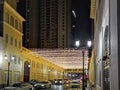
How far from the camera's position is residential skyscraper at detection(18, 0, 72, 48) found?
478 feet

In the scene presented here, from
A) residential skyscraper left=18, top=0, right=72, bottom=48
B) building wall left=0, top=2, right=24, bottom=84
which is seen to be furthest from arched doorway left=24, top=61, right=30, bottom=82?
residential skyscraper left=18, top=0, right=72, bottom=48

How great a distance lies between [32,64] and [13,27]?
64.0 ft

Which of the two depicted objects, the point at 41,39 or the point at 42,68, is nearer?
the point at 42,68

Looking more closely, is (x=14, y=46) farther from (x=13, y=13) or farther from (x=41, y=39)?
(x=41, y=39)

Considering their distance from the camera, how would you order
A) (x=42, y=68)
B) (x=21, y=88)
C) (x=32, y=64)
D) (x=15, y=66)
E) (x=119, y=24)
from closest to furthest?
1. (x=119, y=24)
2. (x=21, y=88)
3. (x=15, y=66)
4. (x=32, y=64)
5. (x=42, y=68)

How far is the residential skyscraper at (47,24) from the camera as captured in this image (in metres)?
146

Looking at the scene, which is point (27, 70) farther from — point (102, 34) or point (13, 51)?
point (102, 34)

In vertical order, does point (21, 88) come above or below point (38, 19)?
below

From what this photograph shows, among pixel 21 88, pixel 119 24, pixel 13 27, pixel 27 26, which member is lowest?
pixel 21 88

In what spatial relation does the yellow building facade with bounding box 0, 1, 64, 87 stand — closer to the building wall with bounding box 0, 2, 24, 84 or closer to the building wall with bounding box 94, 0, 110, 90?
the building wall with bounding box 0, 2, 24, 84

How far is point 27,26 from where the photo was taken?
472 ft

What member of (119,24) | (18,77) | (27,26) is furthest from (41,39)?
(119,24)

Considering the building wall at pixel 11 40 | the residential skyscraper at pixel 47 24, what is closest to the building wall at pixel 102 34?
the building wall at pixel 11 40

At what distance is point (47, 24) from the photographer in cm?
16038
